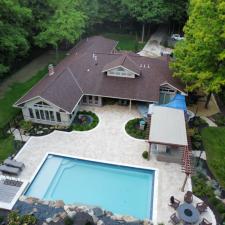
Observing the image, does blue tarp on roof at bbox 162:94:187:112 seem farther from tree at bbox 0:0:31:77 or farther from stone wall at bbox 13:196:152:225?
tree at bbox 0:0:31:77

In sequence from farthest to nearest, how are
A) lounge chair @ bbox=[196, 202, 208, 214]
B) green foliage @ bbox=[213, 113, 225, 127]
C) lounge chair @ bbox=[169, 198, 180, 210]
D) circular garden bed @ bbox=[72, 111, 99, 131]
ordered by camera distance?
green foliage @ bbox=[213, 113, 225, 127], circular garden bed @ bbox=[72, 111, 99, 131], lounge chair @ bbox=[169, 198, 180, 210], lounge chair @ bbox=[196, 202, 208, 214]

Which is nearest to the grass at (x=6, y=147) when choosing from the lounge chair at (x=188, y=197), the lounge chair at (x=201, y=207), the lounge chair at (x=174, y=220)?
the lounge chair at (x=174, y=220)

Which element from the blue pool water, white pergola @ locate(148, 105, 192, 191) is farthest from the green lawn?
the blue pool water

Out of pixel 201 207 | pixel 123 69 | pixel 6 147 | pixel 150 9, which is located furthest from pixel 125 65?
pixel 150 9

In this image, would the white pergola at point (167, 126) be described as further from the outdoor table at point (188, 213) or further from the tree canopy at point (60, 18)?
the tree canopy at point (60, 18)

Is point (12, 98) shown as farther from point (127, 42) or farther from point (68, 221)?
point (127, 42)

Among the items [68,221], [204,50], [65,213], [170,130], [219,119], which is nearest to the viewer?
[68,221]
